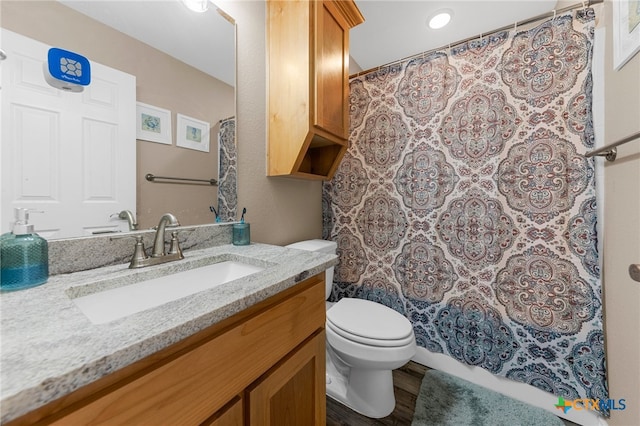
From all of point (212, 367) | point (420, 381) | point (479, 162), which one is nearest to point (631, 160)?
point (479, 162)

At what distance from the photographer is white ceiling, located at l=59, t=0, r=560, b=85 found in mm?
819

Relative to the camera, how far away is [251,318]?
56 centimetres

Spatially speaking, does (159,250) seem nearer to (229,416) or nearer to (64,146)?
(64,146)

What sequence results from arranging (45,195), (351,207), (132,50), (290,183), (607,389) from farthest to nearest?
(351,207), (290,183), (607,389), (132,50), (45,195)

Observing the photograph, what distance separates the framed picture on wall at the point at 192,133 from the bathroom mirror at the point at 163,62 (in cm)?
1

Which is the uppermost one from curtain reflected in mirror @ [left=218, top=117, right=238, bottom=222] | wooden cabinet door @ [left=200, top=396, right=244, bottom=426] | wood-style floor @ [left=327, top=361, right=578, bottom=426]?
curtain reflected in mirror @ [left=218, top=117, right=238, bottom=222]

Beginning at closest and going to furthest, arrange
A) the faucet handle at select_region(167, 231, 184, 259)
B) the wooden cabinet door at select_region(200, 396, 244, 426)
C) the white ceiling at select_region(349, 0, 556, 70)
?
1. the wooden cabinet door at select_region(200, 396, 244, 426)
2. the faucet handle at select_region(167, 231, 184, 259)
3. the white ceiling at select_region(349, 0, 556, 70)

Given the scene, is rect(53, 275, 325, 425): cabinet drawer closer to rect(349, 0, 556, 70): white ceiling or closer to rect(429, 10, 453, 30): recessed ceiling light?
rect(349, 0, 556, 70): white ceiling

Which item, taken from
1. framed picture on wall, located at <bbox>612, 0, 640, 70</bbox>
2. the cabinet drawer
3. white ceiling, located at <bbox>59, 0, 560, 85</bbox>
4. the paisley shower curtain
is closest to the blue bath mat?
the paisley shower curtain

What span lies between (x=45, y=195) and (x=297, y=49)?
1102mm

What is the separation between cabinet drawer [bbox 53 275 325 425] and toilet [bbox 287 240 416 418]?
1.70 ft

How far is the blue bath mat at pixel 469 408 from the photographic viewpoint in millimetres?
1140

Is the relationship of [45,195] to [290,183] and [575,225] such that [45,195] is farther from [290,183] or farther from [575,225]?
[575,225]

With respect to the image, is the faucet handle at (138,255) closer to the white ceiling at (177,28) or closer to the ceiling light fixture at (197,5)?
the white ceiling at (177,28)
